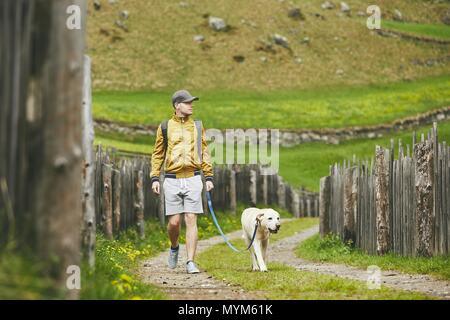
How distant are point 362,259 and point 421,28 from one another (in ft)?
207

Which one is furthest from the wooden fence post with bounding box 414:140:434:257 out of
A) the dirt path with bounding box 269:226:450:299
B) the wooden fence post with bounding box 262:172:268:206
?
the wooden fence post with bounding box 262:172:268:206

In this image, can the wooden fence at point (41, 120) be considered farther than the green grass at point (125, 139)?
No

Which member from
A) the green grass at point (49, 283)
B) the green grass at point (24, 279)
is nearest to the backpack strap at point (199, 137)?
the green grass at point (49, 283)

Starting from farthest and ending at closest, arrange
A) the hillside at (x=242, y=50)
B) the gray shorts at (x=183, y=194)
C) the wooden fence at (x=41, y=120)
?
the hillside at (x=242, y=50), the gray shorts at (x=183, y=194), the wooden fence at (x=41, y=120)

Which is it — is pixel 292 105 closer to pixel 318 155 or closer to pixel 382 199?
pixel 318 155

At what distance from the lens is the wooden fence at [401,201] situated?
11805mm

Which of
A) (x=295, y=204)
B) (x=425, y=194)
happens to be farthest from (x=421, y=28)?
(x=425, y=194)

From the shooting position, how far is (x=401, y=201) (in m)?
A: 12.6

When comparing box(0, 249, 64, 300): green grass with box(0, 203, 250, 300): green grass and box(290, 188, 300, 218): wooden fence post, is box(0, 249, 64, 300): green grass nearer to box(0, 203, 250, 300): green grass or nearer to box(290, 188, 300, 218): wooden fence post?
box(0, 203, 250, 300): green grass

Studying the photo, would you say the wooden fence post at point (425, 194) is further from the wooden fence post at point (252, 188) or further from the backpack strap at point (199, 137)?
the wooden fence post at point (252, 188)

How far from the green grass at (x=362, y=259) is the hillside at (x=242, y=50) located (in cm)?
4119

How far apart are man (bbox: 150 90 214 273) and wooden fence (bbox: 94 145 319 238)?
12.6 feet

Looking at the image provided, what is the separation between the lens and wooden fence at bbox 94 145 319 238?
48.3 feet
